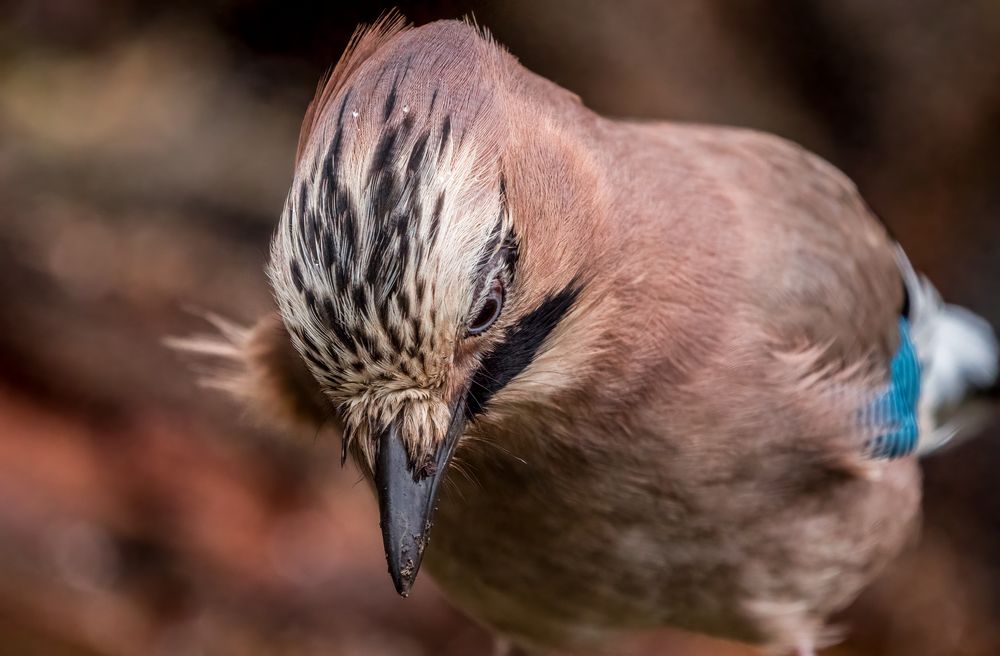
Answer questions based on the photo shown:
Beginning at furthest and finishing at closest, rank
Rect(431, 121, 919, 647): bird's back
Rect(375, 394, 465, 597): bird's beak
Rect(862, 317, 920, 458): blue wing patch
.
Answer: Rect(862, 317, 920, 458): blue wing patch
Rect(431, 121, 919, 647): bird's back
Rect(375, 394, 465, 597): bird's beak

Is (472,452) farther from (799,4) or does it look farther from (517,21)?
(799,4)

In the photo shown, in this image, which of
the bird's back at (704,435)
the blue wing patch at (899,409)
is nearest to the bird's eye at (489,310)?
the bird's back at (704,435)

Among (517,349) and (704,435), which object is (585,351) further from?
(704,435)

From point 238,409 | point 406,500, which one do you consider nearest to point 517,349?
point 406,500

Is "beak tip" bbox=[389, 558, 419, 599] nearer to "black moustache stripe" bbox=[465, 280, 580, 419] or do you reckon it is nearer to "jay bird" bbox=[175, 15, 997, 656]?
"jay bird" bbox=[175, 15, 997, 656]

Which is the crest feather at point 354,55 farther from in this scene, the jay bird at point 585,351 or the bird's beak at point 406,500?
the bird's beak at point 406,500

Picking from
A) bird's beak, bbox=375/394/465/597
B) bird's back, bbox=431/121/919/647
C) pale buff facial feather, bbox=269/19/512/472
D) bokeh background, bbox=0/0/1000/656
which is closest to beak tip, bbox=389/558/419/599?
bird's beak, bbox=375/394/465/597

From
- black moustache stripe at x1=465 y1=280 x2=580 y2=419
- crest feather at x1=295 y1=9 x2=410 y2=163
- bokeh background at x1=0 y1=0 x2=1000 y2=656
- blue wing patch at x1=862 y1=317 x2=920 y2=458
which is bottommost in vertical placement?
bokeh background at x1=0 y1=0 x2=1000 y2=656
